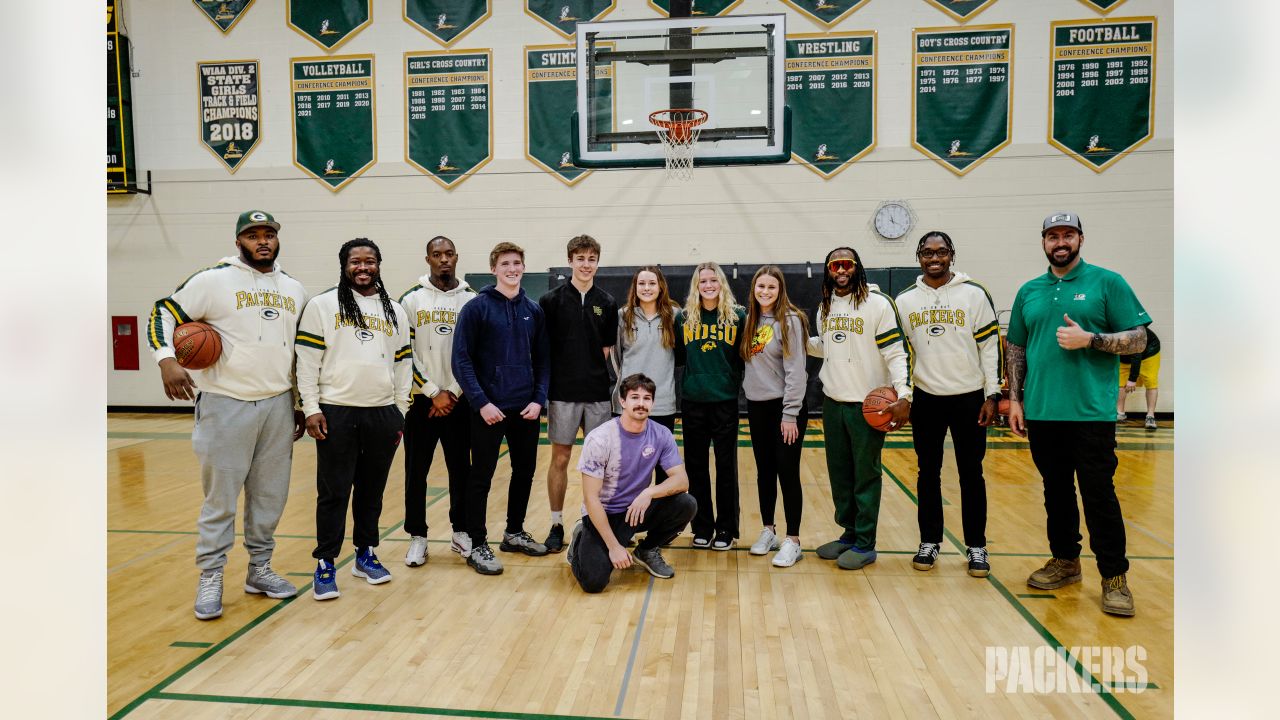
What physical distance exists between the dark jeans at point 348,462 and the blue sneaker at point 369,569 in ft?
0.70

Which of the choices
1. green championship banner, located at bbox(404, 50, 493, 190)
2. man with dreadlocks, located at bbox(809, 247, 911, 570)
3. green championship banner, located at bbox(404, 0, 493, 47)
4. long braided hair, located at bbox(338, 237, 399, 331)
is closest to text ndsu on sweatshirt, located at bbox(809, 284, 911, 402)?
man with dreadlocks, located at bbox(809, 247, 911, 570)

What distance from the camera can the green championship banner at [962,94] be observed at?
9367 mm

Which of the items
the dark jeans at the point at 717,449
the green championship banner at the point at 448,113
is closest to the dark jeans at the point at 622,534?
the dark jeans at the point at 717,449

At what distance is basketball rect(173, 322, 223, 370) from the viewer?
11.0ft

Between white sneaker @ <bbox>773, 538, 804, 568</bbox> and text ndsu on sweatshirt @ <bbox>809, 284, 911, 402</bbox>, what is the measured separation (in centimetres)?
86

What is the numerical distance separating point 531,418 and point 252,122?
8.22 metres

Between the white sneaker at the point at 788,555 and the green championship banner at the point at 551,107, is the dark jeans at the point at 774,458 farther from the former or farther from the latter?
the green championship banner at the point at 551,107

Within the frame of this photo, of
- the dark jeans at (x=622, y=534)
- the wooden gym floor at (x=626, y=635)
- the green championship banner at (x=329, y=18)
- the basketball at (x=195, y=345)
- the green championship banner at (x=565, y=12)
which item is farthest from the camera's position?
the green championship banner at (x=329, y=18)

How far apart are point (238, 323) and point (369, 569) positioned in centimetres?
142

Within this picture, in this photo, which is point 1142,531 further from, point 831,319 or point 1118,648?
point 831,319

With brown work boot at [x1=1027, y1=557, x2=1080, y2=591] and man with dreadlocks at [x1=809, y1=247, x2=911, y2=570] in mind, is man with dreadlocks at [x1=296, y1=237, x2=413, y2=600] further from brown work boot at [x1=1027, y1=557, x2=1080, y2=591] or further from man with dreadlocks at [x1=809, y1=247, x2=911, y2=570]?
brown work boot at [x1=1027, y1=557, x2=1080, y2=591]

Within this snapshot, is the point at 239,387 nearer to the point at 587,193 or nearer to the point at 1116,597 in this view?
the point at 1116,597

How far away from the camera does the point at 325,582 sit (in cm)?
376
